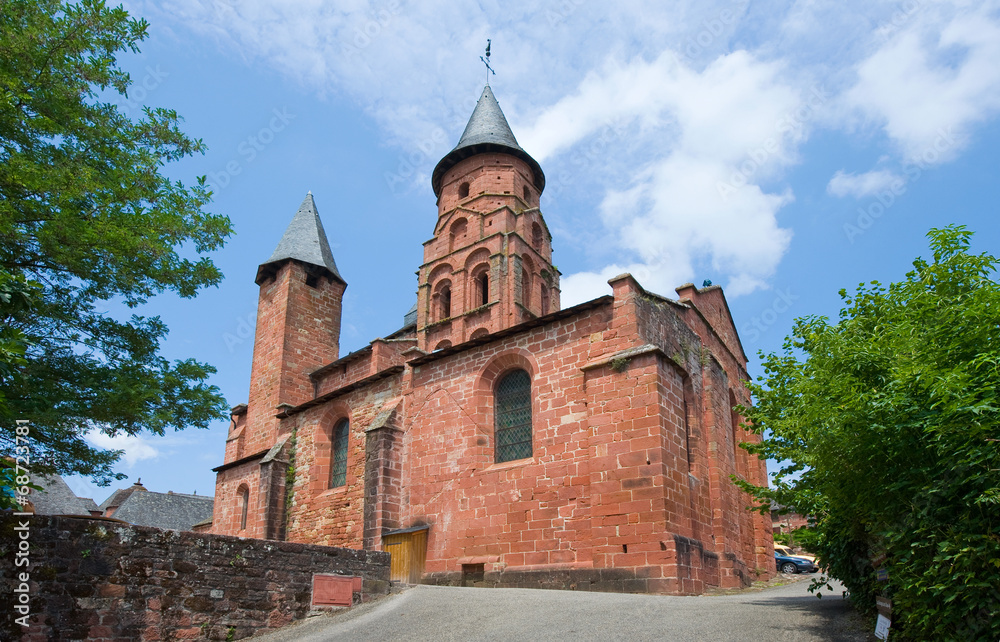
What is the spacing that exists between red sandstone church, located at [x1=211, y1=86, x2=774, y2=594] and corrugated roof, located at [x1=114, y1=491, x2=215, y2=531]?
1990 centimetres

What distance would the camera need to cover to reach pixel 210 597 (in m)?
7.88

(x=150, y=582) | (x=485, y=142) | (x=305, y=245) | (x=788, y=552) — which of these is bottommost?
(x=788, y=552)

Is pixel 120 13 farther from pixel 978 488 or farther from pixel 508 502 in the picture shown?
pixel 978 488

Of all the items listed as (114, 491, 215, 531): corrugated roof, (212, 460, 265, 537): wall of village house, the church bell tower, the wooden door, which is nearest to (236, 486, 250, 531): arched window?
(212, 460, 265, 537): wall of village house

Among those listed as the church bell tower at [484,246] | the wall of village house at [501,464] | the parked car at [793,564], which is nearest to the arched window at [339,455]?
the wall of village house at [501,464]

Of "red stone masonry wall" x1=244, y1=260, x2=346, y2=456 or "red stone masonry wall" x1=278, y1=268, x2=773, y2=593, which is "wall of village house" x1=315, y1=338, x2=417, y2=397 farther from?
"red stone masonry wall" x1=278, y1=268, x2=773, y2=593

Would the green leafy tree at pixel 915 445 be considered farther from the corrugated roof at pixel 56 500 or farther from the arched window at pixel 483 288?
the corrugated roof at pixel 56 500

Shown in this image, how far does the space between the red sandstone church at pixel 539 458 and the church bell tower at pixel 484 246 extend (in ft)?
2.48

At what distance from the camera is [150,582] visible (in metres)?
7.42

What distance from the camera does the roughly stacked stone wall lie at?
6.58 metres

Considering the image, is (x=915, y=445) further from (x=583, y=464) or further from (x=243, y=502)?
(x=243, y=502)

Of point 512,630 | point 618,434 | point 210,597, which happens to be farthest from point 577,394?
point 210,597

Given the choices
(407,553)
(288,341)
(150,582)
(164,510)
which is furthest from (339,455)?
(164,510)

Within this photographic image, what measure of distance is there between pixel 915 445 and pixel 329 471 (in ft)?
53.8
